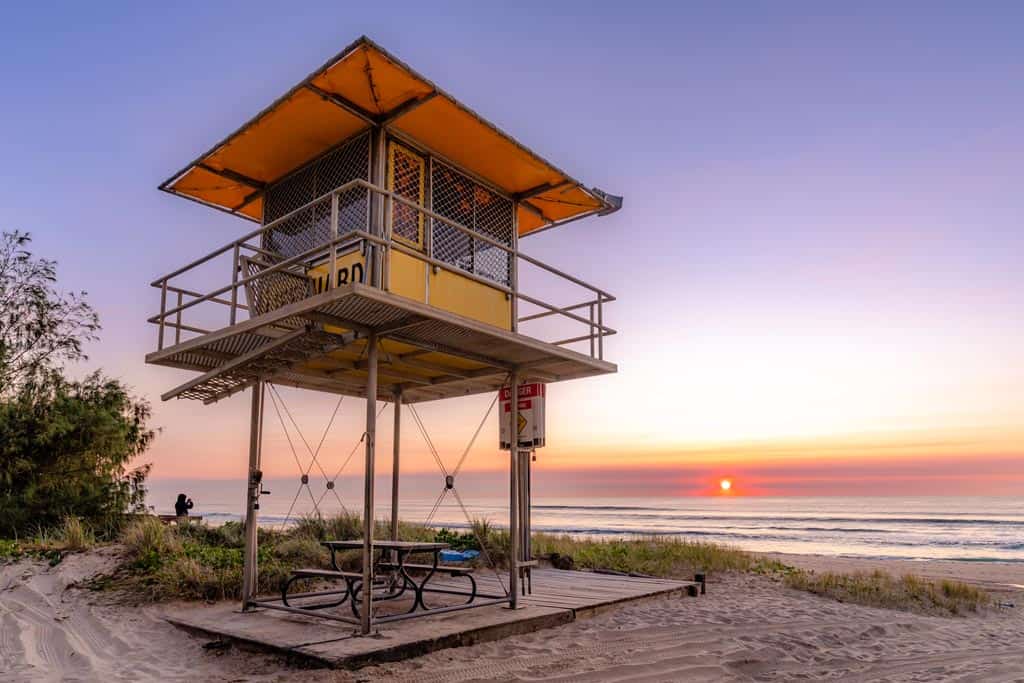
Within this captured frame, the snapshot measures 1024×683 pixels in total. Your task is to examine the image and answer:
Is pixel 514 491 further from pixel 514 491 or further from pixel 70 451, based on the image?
pixel 70 451

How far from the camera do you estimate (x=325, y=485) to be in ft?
32.4

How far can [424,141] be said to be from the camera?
9547 millimetres

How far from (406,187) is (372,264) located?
1550 mm

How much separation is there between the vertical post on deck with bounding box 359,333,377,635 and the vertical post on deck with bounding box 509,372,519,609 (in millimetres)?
2124

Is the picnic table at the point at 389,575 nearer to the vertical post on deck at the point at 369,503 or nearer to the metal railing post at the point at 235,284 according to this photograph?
the vertical post on deck at the point at 369,503

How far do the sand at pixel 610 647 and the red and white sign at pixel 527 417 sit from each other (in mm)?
→ 2435

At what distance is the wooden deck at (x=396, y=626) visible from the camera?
22.5ft

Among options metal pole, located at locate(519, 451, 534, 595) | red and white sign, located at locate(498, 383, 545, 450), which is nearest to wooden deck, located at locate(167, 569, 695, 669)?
metal pole, located at locate(519, 451, 534, 595)

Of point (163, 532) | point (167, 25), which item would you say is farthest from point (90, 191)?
point (163, 532)

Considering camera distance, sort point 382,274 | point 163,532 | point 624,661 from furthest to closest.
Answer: point 163,532
point 382,274
point 624,661

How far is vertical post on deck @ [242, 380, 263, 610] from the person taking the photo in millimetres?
9133

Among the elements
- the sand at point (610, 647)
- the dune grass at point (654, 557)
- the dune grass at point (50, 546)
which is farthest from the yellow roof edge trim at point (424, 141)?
the dune grass at point (654, 557)

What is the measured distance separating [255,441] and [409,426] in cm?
246

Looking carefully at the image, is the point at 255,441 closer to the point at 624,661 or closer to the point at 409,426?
the point at 409,426
